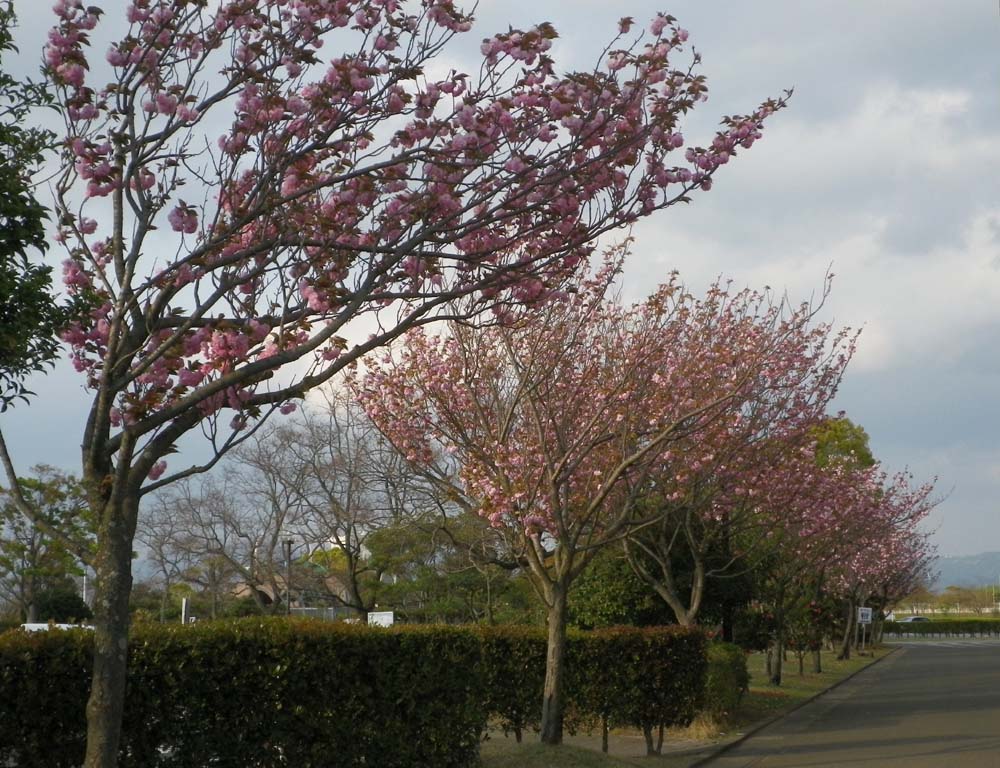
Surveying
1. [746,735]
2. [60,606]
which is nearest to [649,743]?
[746,735]

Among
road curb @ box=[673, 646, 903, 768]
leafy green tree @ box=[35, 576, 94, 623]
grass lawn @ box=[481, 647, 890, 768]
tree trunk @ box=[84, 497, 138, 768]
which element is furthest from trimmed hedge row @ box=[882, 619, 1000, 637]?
tree trunk @ box=[84, 497, 138, 768]

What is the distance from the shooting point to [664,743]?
56.0 ft

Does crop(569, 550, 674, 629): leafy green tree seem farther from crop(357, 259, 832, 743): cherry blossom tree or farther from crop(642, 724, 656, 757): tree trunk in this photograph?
crop(642, 724, 656, 757): tree trunk

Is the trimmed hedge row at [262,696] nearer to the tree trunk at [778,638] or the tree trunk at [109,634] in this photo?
the tree trunk at [109,634]

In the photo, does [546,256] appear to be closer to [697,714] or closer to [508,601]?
[697,714]

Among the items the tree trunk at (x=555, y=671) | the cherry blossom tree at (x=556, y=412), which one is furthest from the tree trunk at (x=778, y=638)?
the tree trunk at (x=555, y=671)

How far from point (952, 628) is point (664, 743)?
90.1 m

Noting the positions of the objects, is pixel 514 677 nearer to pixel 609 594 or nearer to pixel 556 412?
pixel 556 412

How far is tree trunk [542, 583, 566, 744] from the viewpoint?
12945 mm

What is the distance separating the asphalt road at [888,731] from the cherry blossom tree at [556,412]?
12.1 ft

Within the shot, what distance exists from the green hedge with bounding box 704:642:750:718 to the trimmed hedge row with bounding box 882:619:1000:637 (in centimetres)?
8170

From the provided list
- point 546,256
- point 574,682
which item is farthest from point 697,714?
point 546,256

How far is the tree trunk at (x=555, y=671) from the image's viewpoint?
1295 centimetres

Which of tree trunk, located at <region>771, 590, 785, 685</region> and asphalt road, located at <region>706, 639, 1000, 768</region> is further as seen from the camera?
tree trunk, located at <region>771, 590, 785, 685</region>
